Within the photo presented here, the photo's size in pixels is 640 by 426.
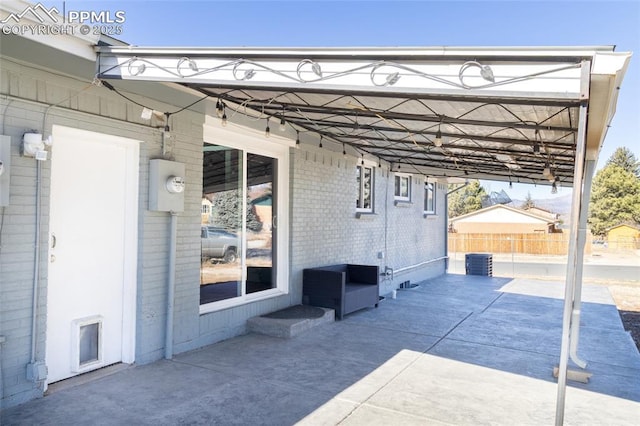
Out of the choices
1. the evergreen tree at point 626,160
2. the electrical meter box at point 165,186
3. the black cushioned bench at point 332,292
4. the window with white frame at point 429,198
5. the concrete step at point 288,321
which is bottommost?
the concrete step at point 288,321

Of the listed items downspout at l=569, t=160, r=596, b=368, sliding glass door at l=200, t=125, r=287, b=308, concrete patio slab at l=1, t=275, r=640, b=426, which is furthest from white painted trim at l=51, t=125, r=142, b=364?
downspout at l=569, t=160, r=596, b=368

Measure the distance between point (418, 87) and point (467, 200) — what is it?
199 feet

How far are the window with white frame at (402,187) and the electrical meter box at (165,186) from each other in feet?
23.7

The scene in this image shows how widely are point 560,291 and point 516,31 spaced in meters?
6.64

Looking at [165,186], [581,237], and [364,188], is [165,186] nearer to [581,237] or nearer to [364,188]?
[581,237]

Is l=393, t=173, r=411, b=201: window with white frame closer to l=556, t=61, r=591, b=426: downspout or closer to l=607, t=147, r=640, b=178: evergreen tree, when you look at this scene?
l=556, t=61, r=591, b=426: downspout

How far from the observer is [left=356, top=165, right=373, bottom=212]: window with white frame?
9649mm

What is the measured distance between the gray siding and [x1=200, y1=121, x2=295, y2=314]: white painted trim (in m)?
0.11

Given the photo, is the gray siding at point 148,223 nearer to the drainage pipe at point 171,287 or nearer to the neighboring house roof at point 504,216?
the drainage pipe at point 171,287

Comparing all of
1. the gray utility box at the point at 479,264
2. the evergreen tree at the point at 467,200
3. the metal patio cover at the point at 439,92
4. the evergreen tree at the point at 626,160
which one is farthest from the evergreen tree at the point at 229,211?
the evergreen tree at the point at 626,160

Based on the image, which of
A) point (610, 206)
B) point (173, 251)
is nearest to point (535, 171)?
point (173, 251)

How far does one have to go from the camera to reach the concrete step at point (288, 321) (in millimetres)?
6102

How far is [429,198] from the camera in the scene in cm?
1405

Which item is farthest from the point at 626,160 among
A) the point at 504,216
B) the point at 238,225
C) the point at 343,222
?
the point at 238,225
